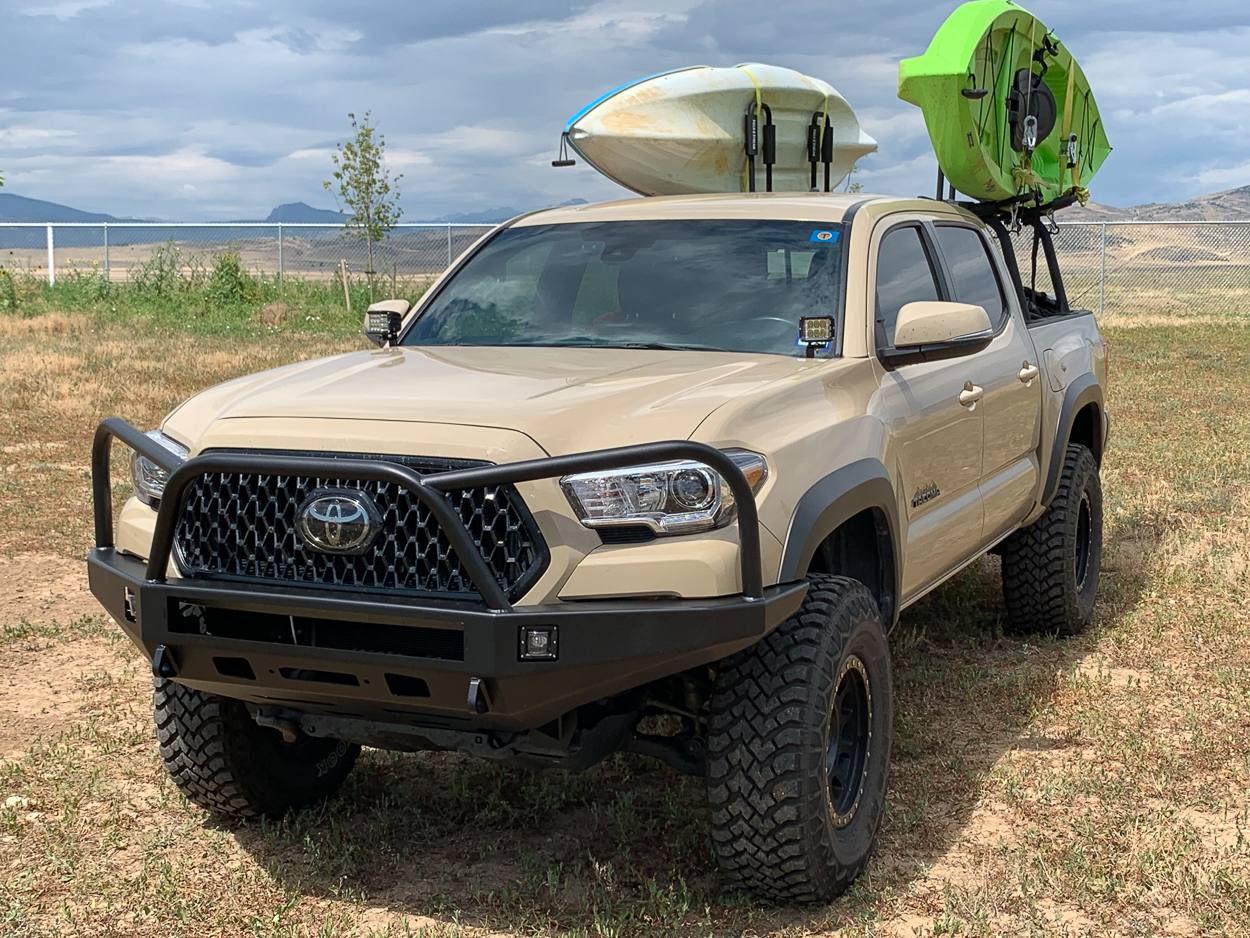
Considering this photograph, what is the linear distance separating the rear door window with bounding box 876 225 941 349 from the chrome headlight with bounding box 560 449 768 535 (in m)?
1.38

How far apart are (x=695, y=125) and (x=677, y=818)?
3.67 m

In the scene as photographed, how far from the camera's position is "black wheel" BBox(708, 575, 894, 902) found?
3.46 meters

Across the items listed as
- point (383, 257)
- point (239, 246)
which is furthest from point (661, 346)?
point (239, 246)

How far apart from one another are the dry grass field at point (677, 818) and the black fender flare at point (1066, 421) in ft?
2.44

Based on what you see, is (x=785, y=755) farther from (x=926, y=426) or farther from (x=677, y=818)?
(x=926, y=426)

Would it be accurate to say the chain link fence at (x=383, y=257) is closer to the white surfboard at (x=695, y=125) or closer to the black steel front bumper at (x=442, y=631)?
the white surfboard at (x=695, y=125)

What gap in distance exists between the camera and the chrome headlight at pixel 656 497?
10.5 feet

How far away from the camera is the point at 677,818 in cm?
430

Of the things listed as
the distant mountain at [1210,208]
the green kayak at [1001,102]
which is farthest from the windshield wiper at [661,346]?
the distant mountain at [1210,208]

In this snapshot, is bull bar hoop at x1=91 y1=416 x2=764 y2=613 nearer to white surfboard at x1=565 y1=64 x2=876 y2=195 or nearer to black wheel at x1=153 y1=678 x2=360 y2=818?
black wheel at x1=153 y1=678 x2=360 y2=818

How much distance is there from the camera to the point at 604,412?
3.41 m

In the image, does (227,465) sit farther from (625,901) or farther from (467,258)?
(467,258)

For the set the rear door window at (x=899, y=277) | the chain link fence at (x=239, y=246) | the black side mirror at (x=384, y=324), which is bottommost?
the black side mirror at (x=384, y=324)

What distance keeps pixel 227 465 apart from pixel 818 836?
1.73 metres
